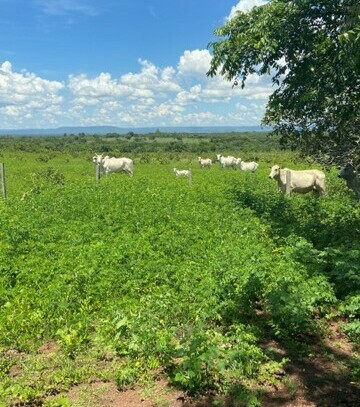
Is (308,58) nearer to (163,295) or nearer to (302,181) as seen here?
(163,295)

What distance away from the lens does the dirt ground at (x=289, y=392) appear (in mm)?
5012

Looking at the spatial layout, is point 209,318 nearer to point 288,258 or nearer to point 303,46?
point 288,258

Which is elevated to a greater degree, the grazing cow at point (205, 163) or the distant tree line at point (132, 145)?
the distant tree line at point (132, 145)

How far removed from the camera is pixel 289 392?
5.19m

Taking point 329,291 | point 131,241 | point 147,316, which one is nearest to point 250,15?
point 131,241

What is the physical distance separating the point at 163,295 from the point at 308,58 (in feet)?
22.2

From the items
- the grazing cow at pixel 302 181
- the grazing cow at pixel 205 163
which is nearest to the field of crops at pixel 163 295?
the grazing cow at pixel 302 181

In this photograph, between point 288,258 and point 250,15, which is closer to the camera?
point 288,258

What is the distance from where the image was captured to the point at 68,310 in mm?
6977

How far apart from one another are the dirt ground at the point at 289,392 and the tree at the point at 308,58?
5676 mm

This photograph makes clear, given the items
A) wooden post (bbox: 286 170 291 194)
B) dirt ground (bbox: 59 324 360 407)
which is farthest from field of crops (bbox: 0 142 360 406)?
wooden post (bbox: 286 170 291 194)

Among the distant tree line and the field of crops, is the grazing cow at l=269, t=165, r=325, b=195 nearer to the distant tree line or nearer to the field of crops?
the field of crops

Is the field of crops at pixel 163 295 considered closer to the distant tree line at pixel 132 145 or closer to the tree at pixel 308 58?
the tree at pixel 308 58

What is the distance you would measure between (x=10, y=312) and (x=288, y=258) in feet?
16.6
